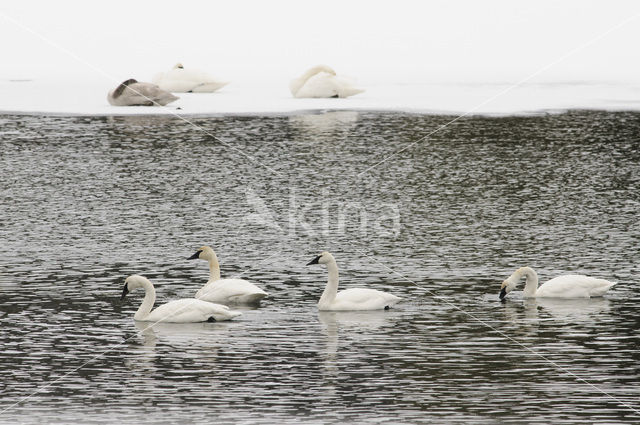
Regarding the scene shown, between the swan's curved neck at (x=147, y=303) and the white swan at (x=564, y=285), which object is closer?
the swan's curved neck at (x=147, y=303)

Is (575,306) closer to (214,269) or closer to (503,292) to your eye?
(503,292)

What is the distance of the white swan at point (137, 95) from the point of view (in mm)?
35531

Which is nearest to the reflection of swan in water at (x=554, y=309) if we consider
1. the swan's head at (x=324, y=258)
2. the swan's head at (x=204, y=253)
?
the swan's head at (x=324, y=258)

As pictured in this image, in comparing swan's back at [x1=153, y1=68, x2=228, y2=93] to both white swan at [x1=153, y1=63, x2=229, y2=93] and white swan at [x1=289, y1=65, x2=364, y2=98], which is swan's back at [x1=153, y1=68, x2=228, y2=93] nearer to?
white swan at [x1=153, y1=63, x2=229, y2=93]

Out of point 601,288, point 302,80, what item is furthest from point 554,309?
point 302,80

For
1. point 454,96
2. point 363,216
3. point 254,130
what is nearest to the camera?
point 363,216

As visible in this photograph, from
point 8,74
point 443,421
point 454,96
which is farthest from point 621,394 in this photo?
point 8,74

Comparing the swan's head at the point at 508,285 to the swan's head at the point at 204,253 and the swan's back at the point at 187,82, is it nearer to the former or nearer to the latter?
the swan's head at the point at 204,253

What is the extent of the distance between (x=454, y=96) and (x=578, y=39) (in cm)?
1372

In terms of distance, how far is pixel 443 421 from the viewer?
1084 cm

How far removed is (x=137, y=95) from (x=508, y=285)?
830 inches

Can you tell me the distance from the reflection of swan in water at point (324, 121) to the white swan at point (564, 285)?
1546 centimetres

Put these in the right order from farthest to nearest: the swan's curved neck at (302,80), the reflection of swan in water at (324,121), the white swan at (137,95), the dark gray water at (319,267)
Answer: the swan's curved neck at (302,80) → the white swan at (137,95) → the reflection of swan in water at (324,121) → the dark gray water at (319,267)

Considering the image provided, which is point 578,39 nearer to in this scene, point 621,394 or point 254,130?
point 254,130
